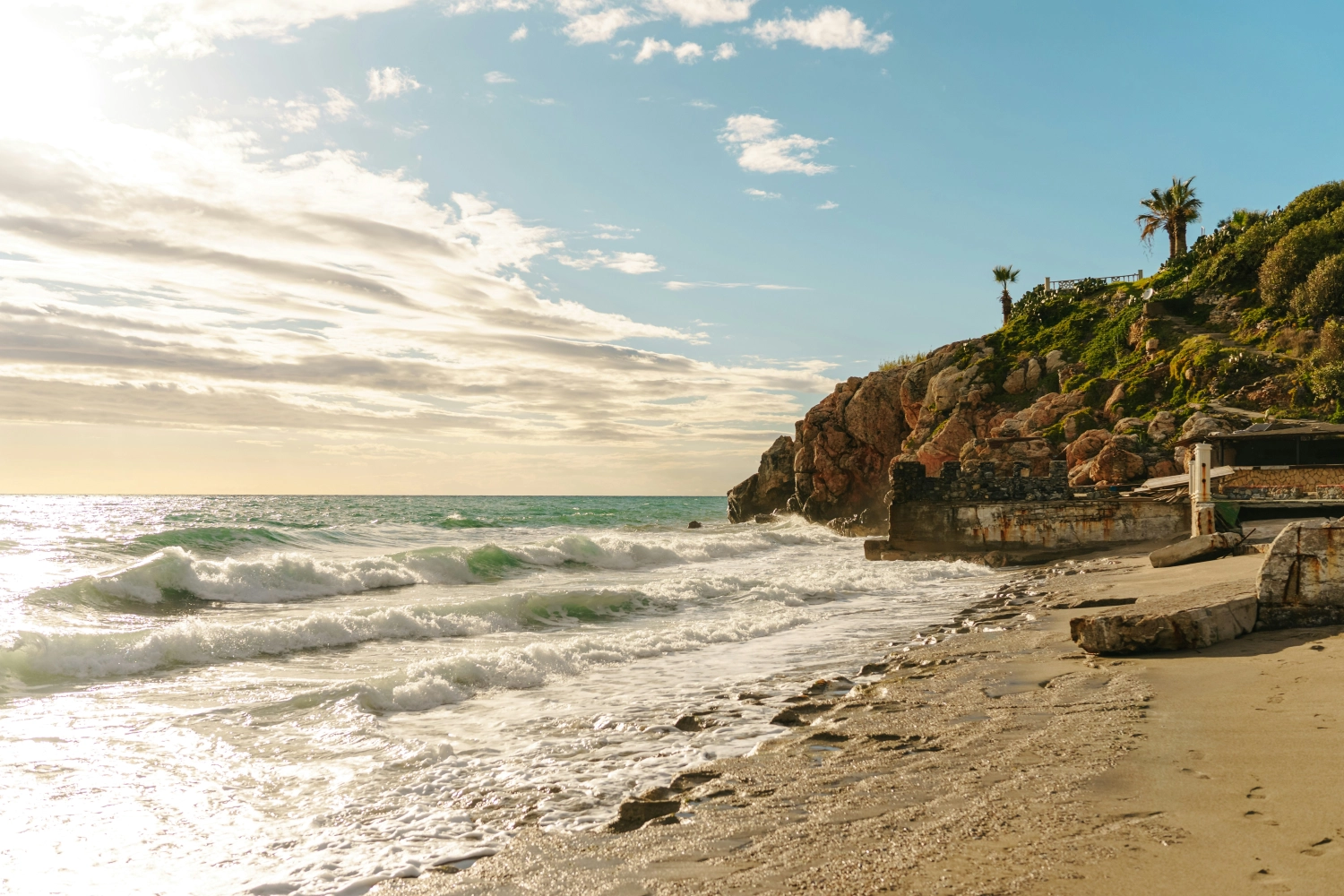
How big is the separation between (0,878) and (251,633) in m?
7.40

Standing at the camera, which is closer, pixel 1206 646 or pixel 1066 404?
pixel 1206 646

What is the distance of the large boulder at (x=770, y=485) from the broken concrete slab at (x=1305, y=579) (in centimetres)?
4233

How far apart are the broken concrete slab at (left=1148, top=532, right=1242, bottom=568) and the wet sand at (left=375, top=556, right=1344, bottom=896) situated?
7.81 m

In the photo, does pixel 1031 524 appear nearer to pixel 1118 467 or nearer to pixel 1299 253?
pixel 1118 467

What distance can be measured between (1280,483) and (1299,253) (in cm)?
1687

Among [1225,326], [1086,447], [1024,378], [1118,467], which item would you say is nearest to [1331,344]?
[1225,326]

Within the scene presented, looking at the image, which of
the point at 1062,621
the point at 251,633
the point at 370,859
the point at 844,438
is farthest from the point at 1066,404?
the point at 370,859

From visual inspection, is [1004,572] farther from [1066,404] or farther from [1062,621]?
[1066,404]

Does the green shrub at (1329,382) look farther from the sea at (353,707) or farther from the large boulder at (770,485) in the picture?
the large boulder at (770,485)

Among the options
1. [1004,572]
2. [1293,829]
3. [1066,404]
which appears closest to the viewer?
[1293,829]

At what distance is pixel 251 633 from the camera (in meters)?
11.6

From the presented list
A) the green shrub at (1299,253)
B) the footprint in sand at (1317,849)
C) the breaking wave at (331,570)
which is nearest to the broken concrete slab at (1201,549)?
the footprint in sand at (1317,849)

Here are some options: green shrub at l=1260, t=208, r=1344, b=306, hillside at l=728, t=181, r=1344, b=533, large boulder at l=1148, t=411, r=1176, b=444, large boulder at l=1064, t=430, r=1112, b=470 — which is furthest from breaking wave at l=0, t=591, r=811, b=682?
green shrub at l=1260, t=208, r=1344, b=306

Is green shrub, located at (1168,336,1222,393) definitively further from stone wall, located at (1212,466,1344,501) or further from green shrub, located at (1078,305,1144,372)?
stone wall, located at (1212,466,1344,501)
